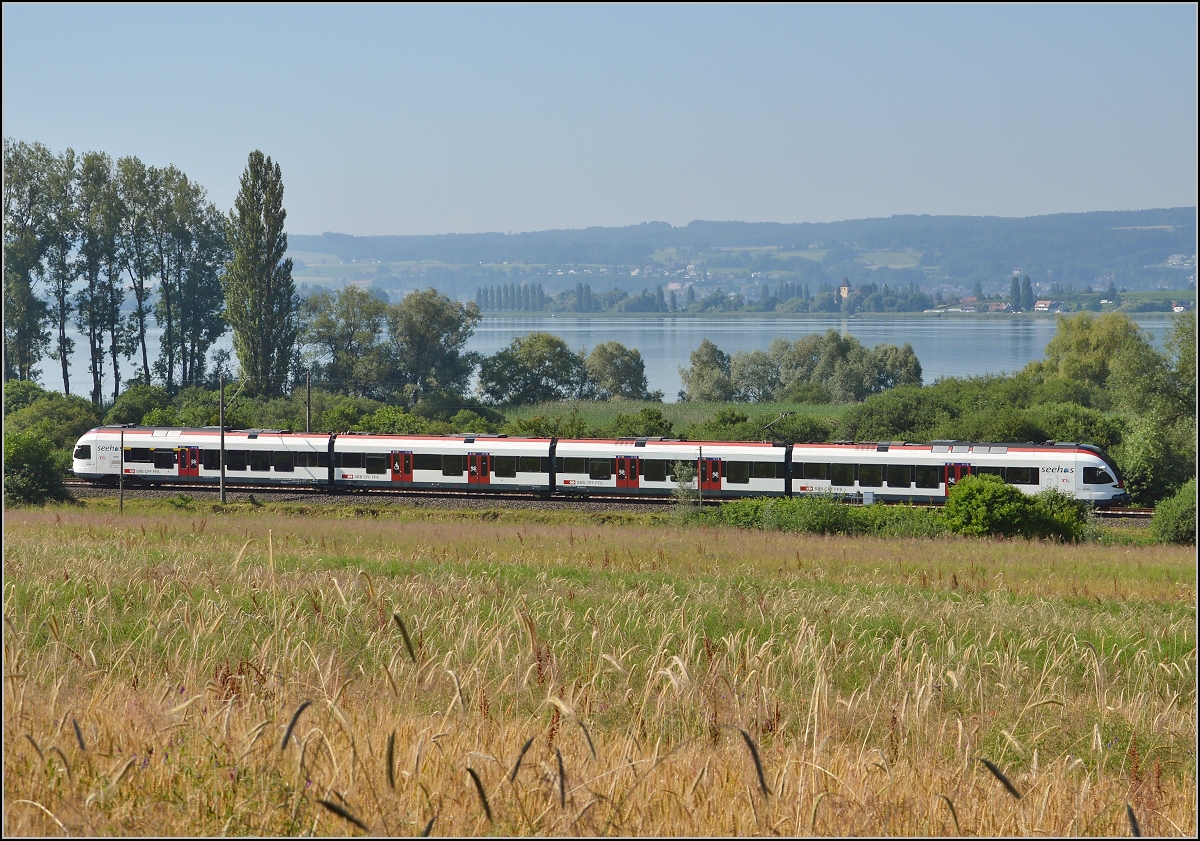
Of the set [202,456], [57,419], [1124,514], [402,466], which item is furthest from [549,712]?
[57,419]

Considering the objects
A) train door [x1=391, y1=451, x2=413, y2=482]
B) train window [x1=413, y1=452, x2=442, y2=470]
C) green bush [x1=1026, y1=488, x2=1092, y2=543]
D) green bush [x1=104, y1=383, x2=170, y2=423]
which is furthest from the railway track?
green bush [x1=104, y1=383, x2=170, y2=423]

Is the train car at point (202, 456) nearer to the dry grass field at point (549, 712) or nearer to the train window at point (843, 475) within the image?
the train window at point (843, 475)

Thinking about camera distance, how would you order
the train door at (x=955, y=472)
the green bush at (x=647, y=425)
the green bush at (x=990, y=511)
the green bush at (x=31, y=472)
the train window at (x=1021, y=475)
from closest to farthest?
the green bush at (x=990, y=511) → the train window at (x=1021, y=475) → the train door at (x=955, y=472) → the green bush at (x=31, y=472) → the green bush at (x=647, y=425)

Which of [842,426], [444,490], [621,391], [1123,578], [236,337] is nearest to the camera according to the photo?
[1123,578]

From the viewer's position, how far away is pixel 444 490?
125ft

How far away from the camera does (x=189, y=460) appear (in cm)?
3900

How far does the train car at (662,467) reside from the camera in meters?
35.6

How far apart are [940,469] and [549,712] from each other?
1199 inches

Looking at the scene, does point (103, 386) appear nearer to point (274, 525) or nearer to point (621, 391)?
point (621, 391)

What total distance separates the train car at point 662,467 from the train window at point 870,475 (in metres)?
2.40

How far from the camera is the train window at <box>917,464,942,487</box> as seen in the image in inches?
1344

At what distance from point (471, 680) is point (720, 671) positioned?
1454mm

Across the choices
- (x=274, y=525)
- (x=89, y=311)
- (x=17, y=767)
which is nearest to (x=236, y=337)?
(x=89, y=311)

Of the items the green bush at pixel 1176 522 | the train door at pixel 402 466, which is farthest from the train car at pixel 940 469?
the train door at pixel 402 466
